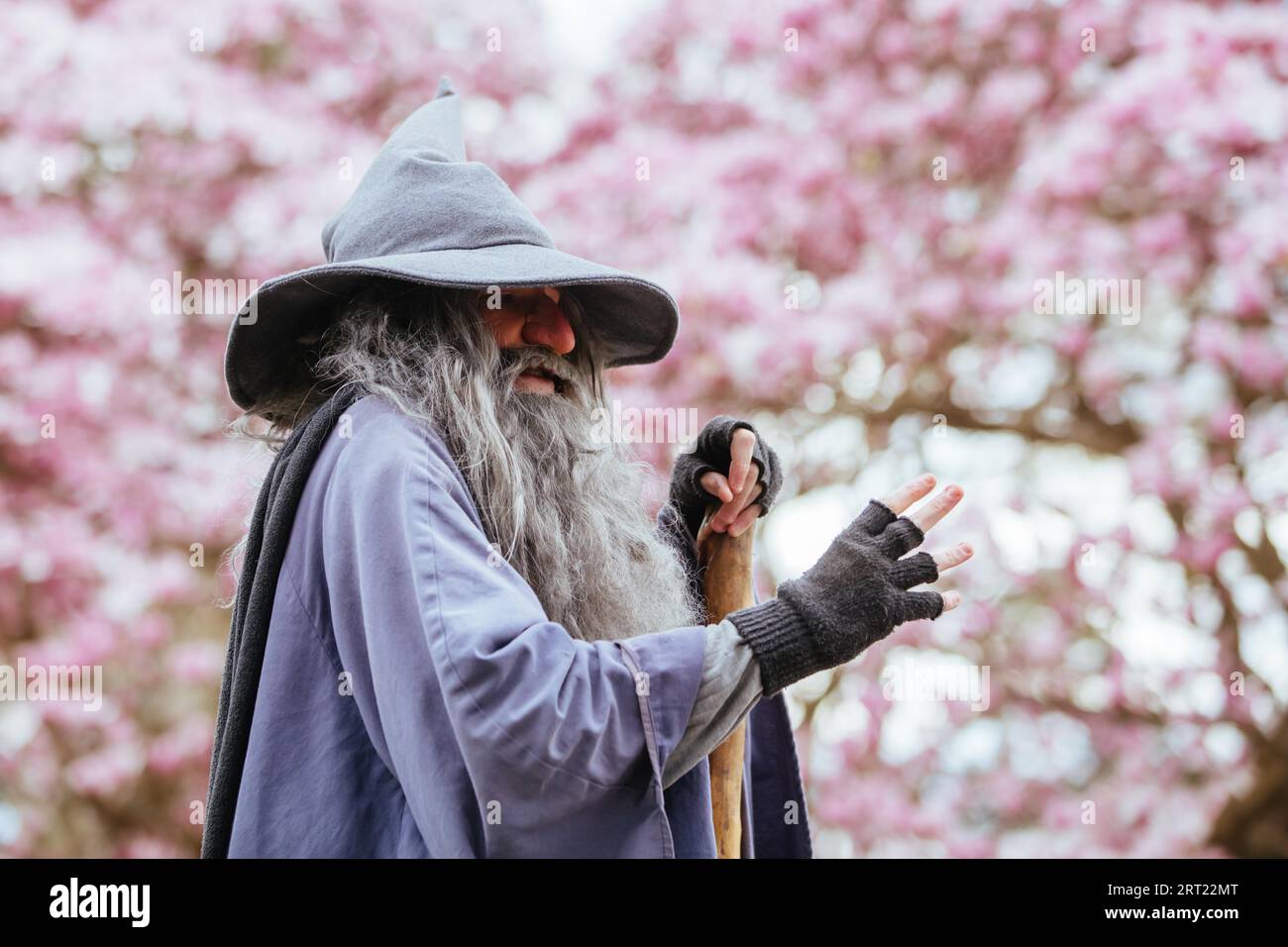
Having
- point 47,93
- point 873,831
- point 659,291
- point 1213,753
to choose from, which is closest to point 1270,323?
point 1213,753

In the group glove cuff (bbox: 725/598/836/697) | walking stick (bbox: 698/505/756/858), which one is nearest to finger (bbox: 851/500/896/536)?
glove cuff (bbox: 725/598/836/697)

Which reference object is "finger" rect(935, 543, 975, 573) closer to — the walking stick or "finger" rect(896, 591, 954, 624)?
"finger" rect(896, 591, 954, 624)

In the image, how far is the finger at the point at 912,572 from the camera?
4.78ft

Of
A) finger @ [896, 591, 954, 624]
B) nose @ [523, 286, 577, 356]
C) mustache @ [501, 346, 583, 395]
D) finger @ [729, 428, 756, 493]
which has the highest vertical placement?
nose @ [523, 286, 577, 356]

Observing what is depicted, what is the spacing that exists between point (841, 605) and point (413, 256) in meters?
0.76

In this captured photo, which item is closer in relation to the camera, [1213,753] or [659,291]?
[659,291]

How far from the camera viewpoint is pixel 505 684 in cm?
128

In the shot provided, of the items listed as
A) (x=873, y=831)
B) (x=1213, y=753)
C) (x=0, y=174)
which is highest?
(x=0, y=174)

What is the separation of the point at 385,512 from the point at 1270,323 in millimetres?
3679

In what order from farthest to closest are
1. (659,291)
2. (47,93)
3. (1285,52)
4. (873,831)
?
(873,831)
(47,93)
(1285,52)
(659,291)

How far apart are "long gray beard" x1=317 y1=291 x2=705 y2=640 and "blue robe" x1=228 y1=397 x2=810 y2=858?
3.1 inches

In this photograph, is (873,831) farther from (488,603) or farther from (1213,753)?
(488,603)

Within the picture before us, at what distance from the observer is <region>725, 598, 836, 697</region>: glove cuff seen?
1397 millimetres

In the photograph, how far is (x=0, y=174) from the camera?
4.14 m
